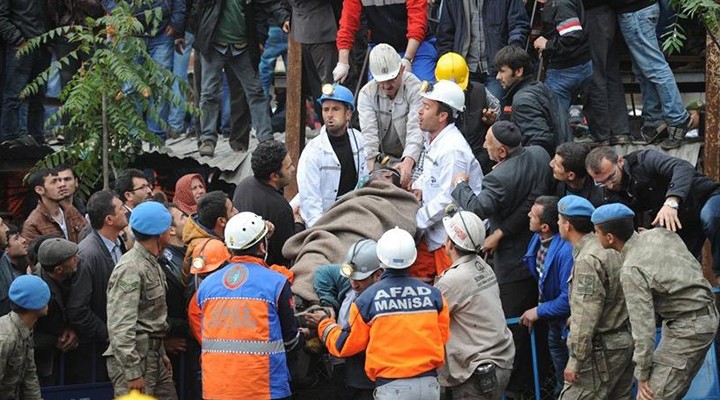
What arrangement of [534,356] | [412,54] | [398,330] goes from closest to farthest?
[398,330] < [534,356] < [412,54]

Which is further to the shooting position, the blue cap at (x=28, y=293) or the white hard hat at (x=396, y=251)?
the blue cap at (x=28, y=293)

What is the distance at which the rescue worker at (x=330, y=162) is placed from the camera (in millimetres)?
10875

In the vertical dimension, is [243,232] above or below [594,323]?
above

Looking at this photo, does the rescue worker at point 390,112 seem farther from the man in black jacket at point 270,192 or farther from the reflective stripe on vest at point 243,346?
the reflective stripe on vest at point 243,346

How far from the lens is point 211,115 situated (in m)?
14.3

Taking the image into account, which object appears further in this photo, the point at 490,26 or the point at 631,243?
the point at 490,26

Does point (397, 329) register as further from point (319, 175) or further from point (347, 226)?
point (319, 175)

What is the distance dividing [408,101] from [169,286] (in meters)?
3.29

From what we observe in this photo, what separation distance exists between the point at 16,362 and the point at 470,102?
16.4ft

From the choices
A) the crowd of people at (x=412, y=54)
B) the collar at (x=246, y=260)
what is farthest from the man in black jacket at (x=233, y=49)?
the collar at (x=246, y=260)

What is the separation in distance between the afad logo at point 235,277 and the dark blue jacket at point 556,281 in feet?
8.16

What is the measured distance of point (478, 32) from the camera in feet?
41.6

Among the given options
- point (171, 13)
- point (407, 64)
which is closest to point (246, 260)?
point (407, 64)

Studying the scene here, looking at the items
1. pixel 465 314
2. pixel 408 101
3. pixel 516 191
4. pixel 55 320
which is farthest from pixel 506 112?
pixel 55 320
